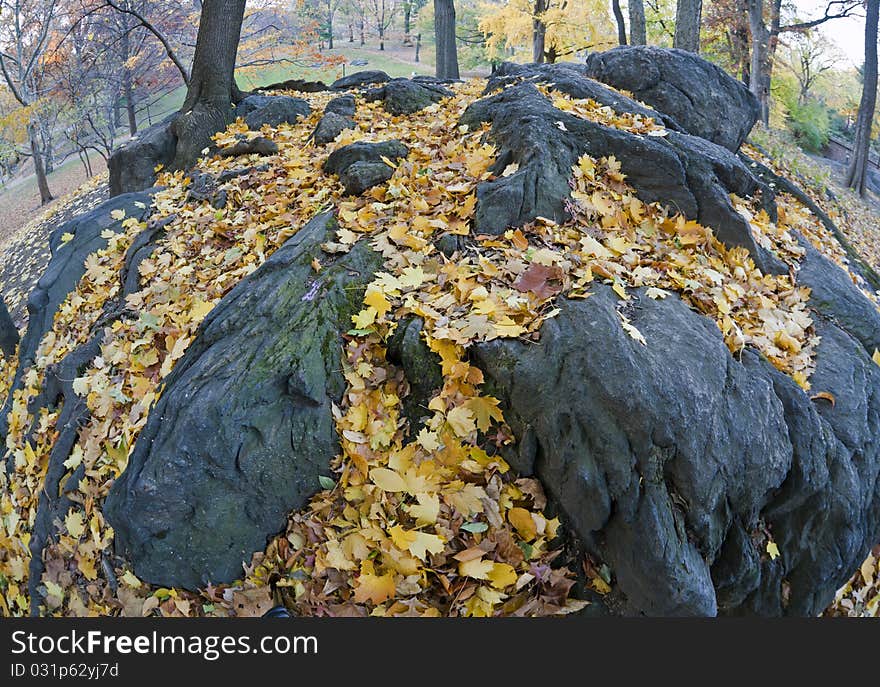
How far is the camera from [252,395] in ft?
9.27

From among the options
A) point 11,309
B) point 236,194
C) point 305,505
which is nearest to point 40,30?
point 11,309

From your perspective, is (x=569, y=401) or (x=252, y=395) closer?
(x=569, y=401)

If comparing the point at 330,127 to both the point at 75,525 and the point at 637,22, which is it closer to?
the point at 75,525

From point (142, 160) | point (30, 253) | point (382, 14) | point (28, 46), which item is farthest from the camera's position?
point (382, 14)

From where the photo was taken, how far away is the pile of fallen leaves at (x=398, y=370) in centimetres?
247

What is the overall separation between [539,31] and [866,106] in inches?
344

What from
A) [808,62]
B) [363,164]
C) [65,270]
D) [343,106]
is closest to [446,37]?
[343,106]

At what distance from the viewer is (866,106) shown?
13742mm

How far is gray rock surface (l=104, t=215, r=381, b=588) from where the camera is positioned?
2672 millimetres

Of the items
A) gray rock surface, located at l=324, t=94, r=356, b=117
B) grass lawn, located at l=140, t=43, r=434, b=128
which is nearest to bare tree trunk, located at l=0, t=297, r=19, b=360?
gray rock surface, located at l=324, t=94, r=356, b=117

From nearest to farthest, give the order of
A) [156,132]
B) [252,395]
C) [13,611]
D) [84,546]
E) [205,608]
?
[205,608] → [252,395] → [84,546] → [13,611] → [156,132]

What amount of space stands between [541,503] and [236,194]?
4.04 meters

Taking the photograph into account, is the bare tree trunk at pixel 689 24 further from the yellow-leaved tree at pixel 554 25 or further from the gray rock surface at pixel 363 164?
the gray rock surface at pixel 363 164

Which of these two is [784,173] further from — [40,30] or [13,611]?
[40,30]
